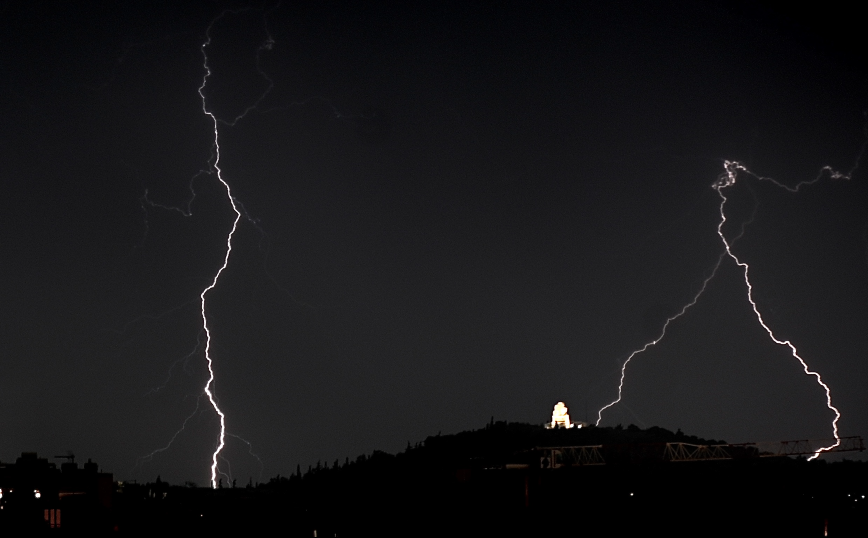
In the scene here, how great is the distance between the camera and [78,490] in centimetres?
4800

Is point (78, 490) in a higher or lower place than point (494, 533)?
higher

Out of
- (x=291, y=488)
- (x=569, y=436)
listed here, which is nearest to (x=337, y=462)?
(x=291, y=488)

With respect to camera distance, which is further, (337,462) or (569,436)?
(337,462)

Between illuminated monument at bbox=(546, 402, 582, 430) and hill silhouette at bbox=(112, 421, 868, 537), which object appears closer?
hill silhouette at bbox=(112, 421, 868, 537)

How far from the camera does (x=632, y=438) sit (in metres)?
115

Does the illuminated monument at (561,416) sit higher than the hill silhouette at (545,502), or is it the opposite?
the illuminated monument at (561,416)

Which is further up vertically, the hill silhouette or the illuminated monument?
the illuminated monument

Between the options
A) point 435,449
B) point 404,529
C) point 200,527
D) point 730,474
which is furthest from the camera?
point 435,449

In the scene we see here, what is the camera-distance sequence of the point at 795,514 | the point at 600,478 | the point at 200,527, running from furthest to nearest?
the point at 600,478 < the point at 795,514 < the point at 200,527

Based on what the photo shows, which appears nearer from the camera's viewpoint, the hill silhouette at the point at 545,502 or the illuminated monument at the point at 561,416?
the hill silhouette at the point at 545,502

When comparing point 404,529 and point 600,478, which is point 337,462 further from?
point 404,529

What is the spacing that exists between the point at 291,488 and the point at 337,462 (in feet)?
69.4

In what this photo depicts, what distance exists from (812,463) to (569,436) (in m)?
25.3

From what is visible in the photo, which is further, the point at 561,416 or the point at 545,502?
the point at 561,416
